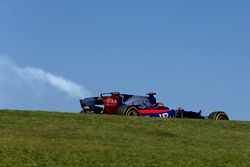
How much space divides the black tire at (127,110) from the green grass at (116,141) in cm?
434

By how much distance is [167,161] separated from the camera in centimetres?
1152

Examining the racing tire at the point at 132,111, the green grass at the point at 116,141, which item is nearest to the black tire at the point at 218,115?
the racing tire at the point at 132,111

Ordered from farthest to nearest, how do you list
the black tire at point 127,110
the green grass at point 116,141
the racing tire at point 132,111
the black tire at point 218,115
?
1. the black tire at point 218,115
2. the racing tire at point 132,111
3. the black tire at point 127,110
4. the green grass at point 116,141

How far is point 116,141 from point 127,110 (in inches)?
407

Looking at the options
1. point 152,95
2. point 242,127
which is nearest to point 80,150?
point 242,127

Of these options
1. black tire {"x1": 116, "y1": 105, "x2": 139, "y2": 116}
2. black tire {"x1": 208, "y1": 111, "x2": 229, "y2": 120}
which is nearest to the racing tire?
black tire {"x1": 116, "y1": 105, "x2": 139, "y2": 116}

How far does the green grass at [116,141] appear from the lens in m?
11.4

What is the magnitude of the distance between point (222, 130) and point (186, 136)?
8.96ft

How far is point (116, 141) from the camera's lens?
14945mm

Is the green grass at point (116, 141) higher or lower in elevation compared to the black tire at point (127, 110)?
lower

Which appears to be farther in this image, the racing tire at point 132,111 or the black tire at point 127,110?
the racing tire at point 132,111

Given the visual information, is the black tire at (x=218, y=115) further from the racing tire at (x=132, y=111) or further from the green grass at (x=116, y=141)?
the green grass at (x=116, y=141)

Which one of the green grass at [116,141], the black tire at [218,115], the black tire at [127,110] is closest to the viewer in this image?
the green grass at [116,141]

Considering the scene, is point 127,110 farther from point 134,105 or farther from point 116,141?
point 116,141
